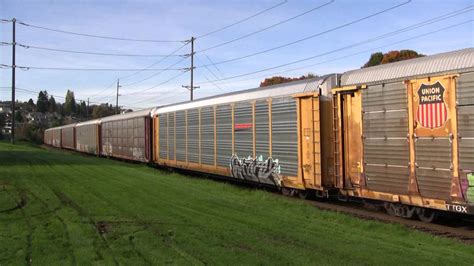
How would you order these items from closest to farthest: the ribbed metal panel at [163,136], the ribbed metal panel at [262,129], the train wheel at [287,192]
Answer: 1. the train wheel at [287,192]
2. the ribbed metal panel at [262,129]
3. the ribbed metal panel at [163,136]

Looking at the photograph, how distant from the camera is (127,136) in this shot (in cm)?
3419

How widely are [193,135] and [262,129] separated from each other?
6440 mm

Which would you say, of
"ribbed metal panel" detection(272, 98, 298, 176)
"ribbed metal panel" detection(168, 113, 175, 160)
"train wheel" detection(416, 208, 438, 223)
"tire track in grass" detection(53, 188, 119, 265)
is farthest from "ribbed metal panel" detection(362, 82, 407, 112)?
"ribbed metal panel" detection(168, 113, 175, 160)

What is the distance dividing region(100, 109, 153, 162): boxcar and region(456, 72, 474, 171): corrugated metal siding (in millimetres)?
21731

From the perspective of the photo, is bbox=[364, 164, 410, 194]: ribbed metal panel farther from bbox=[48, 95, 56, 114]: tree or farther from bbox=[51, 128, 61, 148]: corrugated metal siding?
bbox=[48, 95, 56, 114]: tree

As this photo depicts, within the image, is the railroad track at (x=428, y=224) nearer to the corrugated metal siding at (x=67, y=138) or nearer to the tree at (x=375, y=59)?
the tree at (x=375, y=59)

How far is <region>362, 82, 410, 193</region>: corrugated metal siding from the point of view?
34.4ft

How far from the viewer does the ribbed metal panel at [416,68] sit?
933cm

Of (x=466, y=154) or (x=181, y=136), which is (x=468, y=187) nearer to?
(x=466, y=154)

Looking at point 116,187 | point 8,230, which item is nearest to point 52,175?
point 116,187

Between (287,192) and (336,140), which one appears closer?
(336,140)

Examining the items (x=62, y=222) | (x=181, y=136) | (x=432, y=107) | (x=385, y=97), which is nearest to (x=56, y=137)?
(x=181, y=136)

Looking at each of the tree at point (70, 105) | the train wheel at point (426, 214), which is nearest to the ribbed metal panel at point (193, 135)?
the train wheel at point (426, 214)

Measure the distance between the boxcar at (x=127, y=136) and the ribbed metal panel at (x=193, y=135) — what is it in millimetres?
7128
